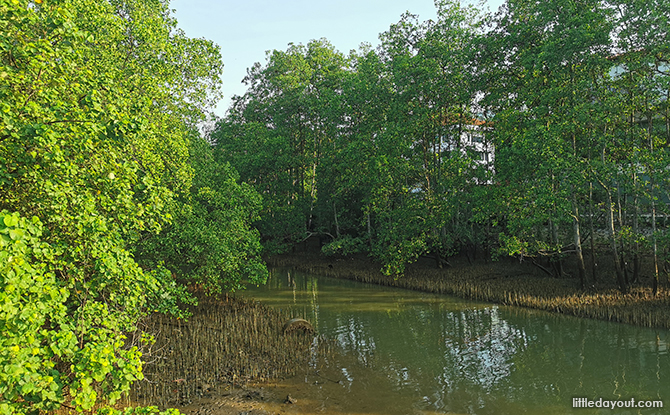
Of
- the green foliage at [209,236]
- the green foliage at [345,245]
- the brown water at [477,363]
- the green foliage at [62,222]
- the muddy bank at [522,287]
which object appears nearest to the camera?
the green foliage at [62,222]

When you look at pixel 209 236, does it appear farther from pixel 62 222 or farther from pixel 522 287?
pixel 522 287

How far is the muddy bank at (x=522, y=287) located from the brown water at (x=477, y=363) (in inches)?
26.5

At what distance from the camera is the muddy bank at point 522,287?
15.7 meters

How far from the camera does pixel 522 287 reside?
67.9 feet

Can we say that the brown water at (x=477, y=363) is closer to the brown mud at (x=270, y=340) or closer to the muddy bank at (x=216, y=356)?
the brown mud at (x=270, y=340)

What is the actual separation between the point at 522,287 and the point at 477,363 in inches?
407

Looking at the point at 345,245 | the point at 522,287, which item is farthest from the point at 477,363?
the point at 345,245

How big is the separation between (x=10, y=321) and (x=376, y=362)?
9.45 meters

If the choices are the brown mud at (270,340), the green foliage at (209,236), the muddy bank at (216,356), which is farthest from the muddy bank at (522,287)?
the green foliage at (209,236)

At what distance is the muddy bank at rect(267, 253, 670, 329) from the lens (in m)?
15.7

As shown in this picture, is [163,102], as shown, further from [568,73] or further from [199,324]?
[568,73]

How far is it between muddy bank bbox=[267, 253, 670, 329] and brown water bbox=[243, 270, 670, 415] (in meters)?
0.67

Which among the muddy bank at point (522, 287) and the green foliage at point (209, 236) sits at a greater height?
the green foliage at point (209, 236)

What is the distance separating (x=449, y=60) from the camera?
2438 centimetres
